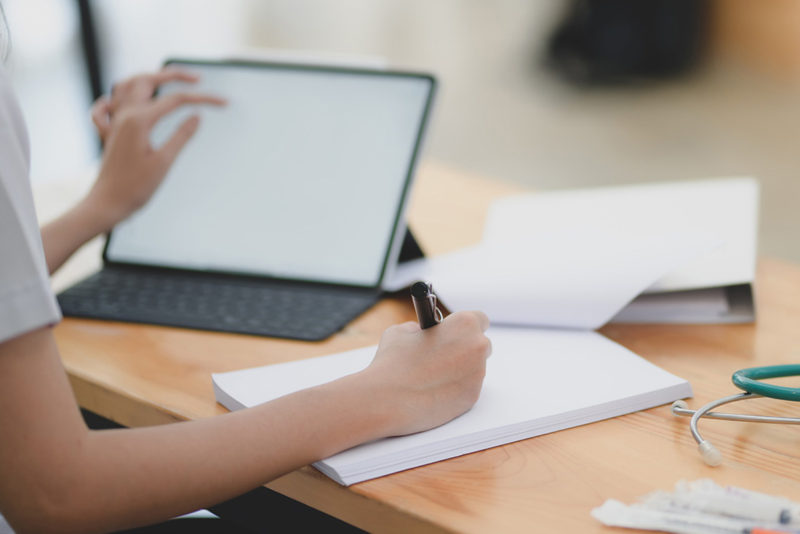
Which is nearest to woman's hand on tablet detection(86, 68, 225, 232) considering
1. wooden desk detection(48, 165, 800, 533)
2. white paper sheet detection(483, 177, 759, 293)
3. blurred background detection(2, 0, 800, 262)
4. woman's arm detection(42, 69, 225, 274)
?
woman's arm detection(42, 69, 225, 274)

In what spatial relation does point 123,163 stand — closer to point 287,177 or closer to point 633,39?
point 287,177

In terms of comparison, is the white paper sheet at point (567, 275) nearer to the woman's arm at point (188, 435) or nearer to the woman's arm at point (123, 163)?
the woman's arm at point (188, 435)

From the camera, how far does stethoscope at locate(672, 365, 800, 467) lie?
586mm

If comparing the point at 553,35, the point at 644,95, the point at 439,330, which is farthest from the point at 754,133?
the point at 439,330

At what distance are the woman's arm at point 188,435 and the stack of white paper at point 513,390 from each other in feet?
0.05

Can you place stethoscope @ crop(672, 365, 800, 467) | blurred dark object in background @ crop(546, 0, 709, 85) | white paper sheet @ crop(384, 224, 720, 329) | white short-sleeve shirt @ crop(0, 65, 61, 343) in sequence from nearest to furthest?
white short-sleeve shirt @ crop(0, 65, 61, 343)
stethoscope @ crop(672, 365, 800, 467)
white paper sheet @ crop(384, 224, 720, 329)
blurred dark object in background @ crop(546, 0, 709, 85)

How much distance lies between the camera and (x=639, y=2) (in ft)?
14.4

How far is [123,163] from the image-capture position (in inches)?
35.3

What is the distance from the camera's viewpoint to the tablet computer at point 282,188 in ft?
2.94

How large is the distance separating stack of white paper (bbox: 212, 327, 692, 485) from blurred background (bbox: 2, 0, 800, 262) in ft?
7.48

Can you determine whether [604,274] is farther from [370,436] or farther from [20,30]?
[20,30]

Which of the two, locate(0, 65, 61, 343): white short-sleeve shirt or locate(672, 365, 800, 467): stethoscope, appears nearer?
locate(0, 65, 61, 343): white short-sleeve shirt

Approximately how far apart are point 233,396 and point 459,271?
30cm

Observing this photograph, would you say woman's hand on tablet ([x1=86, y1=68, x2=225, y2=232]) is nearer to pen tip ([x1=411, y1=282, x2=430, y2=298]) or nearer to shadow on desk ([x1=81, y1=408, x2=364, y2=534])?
shadow on desk ([x1=81, y1=408, x2=364, y2=534])
